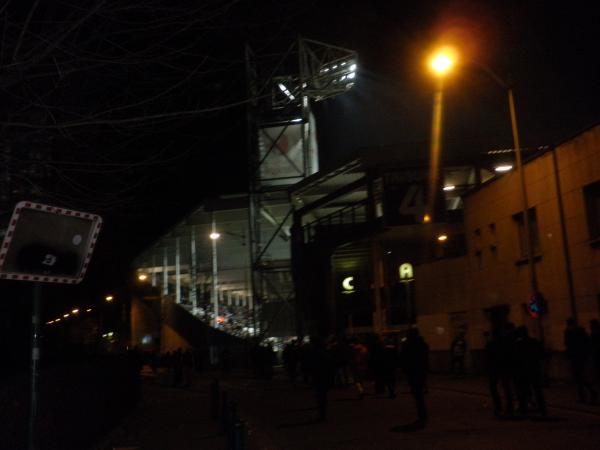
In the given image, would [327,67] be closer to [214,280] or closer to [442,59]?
[214,280]

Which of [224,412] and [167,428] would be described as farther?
[167,428]

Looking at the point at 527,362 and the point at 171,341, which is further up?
the point at 171,341

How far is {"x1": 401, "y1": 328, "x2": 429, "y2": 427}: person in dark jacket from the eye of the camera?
11.8 metres

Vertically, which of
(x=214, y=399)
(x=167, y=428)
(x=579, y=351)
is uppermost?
(x=579, y=351)

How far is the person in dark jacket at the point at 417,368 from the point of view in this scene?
11816mm

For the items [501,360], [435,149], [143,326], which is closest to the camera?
[501,360]

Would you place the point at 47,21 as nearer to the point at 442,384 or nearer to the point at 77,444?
the point at 77,444

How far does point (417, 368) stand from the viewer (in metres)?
11.9

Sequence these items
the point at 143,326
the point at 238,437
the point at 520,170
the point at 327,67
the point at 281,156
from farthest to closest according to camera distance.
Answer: the point at 143,326, the point at 281,156, the point at 327,67, the point at 520,170, the point at 238,437

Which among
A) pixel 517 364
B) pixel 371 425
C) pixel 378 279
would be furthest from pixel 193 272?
pixel 517 364

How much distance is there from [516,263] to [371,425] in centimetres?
1082

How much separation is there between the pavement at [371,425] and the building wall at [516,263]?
2.85m

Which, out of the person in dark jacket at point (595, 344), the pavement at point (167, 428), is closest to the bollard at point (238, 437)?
the pavement at point (167, 428)

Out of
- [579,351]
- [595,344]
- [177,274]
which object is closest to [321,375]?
[579,351]
